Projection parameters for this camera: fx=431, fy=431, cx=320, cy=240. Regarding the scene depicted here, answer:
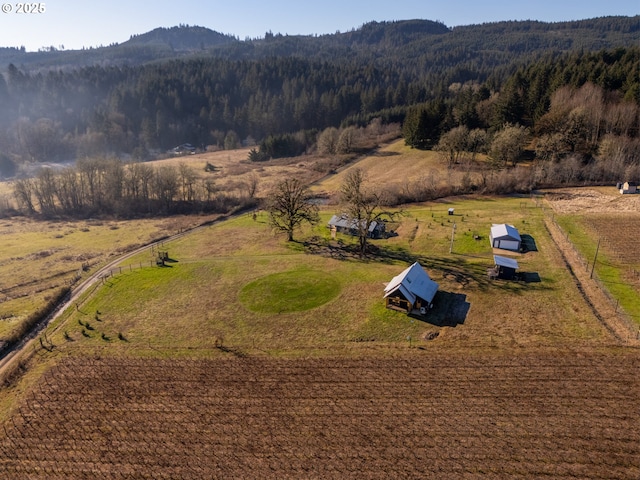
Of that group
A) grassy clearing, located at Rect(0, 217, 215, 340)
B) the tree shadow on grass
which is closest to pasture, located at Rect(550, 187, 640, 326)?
the tree shadow on grass

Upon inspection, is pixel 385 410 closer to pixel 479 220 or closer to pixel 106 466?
pixel 106 466

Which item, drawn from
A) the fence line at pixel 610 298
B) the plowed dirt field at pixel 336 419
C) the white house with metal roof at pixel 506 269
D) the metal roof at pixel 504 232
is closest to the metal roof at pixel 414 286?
the plowed dirt field at pixel 336 419

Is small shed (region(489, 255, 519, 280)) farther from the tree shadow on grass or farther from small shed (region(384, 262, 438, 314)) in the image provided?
small shed (region(384, 262, 438, 314))

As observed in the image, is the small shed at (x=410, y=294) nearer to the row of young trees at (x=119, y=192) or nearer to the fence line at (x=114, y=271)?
the fence line at (x=114, y=271)

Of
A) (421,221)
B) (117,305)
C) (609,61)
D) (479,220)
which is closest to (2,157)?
(117,305)

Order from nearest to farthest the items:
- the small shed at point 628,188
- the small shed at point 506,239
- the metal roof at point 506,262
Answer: the metal roof at point 506,262 < the small shed at point 506,239 < the small shed at point 628,188

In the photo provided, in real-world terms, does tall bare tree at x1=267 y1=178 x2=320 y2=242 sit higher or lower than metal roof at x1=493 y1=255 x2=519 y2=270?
higher
